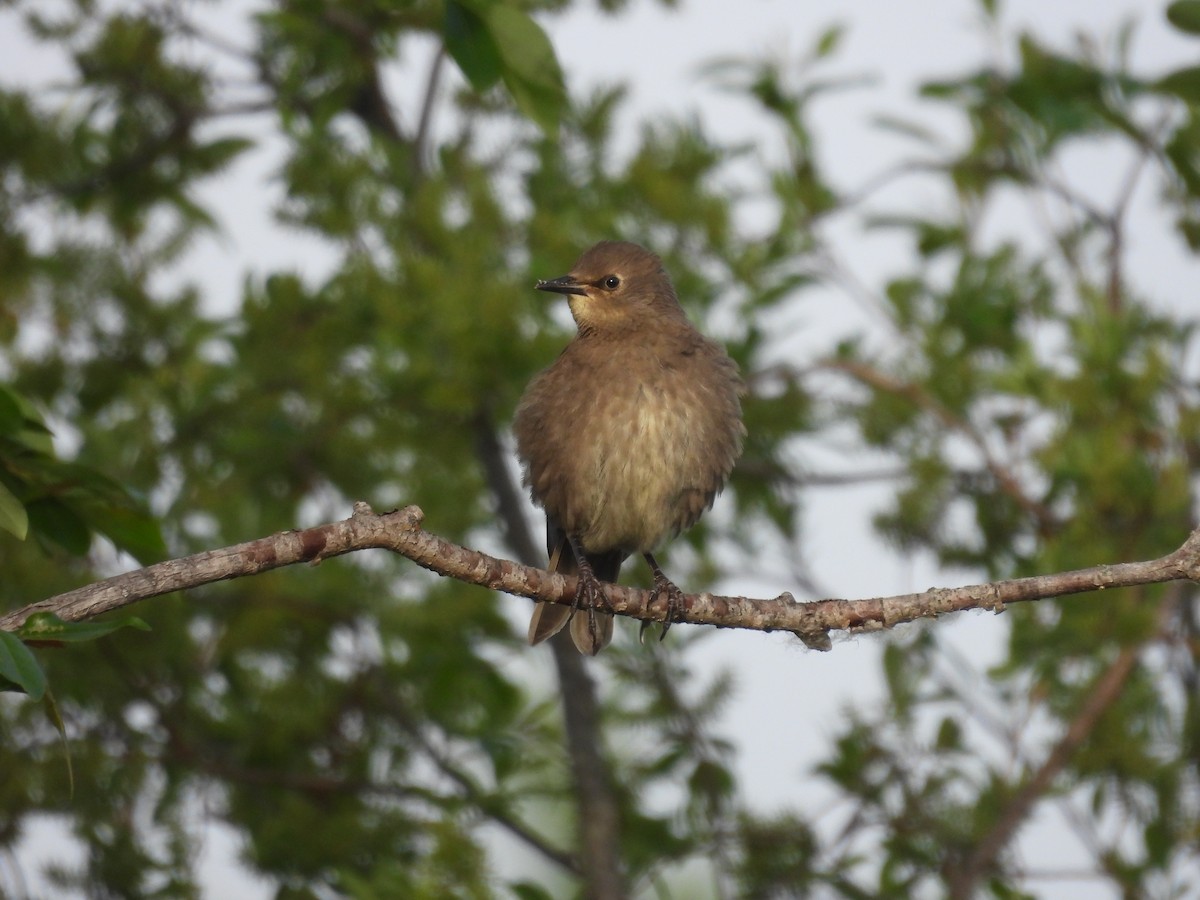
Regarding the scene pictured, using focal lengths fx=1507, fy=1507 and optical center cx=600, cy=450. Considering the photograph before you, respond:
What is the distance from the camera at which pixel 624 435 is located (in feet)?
19.4

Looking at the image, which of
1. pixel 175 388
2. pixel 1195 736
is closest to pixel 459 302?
pixel 175 388

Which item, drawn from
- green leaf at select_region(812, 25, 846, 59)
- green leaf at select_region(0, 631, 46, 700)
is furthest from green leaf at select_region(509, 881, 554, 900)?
green leaf at select_region(812, 25, 846, 59)

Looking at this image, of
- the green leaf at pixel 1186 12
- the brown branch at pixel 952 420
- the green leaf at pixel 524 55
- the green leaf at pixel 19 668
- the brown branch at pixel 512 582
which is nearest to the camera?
the green leaf at pixel 19 668

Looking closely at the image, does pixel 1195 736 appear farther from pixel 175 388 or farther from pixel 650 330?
pixel 175 388

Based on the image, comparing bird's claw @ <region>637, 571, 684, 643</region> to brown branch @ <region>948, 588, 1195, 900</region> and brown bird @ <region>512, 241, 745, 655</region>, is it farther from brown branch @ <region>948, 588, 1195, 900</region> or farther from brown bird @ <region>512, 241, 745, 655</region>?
brown branch @ <region>948, 588, 1195, 900</region>

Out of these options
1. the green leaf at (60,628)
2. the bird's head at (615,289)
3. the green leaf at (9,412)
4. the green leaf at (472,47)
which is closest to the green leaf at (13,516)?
the green leaf at (9,412)

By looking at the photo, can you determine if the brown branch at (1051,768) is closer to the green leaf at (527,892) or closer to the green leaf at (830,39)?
the green leaf at (527,892)

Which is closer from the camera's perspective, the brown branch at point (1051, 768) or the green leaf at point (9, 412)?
the green leaf at point (9, 412)

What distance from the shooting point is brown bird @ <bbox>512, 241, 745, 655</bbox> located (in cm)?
592

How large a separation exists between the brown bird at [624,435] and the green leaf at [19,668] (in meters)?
3.13

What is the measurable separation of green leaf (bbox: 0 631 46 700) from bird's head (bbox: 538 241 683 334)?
3.85 meters

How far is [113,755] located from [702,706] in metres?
2.77

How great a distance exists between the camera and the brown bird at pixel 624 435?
5918 millimetres

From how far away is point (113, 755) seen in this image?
22.2ft
